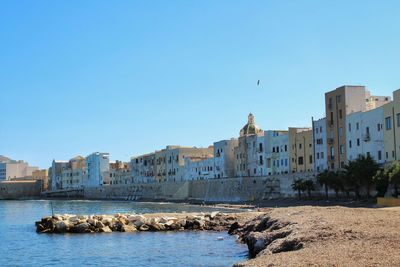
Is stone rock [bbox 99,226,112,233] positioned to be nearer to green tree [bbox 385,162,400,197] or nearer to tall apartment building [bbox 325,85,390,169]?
green tree [bbox 385,162,400,197]

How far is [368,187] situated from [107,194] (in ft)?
321

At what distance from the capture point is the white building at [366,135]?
54.8 metres

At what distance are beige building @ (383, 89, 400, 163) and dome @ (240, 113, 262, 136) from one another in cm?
4856

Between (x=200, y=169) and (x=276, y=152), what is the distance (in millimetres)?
30797

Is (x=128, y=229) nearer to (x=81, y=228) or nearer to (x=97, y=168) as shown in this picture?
(x=81, y=228)

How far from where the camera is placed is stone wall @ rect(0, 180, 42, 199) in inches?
6260

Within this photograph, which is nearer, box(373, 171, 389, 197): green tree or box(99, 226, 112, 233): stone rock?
box(99, 226, 112, 233): stone rock

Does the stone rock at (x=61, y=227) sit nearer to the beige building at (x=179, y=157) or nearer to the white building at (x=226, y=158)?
the white building at (x=226, y=158)

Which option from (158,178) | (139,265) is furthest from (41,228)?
(158,178)

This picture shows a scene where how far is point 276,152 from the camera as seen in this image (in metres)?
81.9

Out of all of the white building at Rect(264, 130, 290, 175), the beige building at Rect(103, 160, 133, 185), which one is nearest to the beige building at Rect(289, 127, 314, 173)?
the white building at Rect(264, 130, 290, 175)

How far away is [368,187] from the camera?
5138 centimetres

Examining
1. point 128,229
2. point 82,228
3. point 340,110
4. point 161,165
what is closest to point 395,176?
point 340,110

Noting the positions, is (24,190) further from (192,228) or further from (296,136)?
(192,228)
